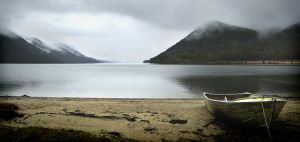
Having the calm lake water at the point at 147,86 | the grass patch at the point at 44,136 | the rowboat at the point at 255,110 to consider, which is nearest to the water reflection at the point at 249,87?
the calm lake water at the point at 147,86

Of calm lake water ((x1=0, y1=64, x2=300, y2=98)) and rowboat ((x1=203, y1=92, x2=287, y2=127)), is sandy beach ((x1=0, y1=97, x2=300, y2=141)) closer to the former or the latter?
rowboat ((x1=203, y1=92, x2=287, y2=127))

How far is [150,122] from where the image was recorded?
48.1ft

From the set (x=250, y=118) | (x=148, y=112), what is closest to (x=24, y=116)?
(x=148, y=112)

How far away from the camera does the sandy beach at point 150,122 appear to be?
12.3 metres

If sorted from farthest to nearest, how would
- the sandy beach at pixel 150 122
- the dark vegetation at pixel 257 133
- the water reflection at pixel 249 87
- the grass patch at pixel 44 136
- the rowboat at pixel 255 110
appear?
the water reflection at pixel 249 87
the sandy beach at pixel 150 122
the rowboat at pixel 255 110
the dark vegetation at pixel 257 133
the grass patch at pixel 44 136

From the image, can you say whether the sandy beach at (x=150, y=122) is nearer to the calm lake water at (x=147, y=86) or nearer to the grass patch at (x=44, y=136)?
the grass patch at (x=44, y=136)

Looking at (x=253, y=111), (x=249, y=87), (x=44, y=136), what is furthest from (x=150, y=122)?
(x=249, y=87)

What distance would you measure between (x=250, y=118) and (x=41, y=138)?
964 centimetres

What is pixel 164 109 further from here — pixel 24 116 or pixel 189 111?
pixel 24 116

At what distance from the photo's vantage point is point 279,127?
13.5 metres

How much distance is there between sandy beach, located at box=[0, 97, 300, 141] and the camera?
40.4 ft

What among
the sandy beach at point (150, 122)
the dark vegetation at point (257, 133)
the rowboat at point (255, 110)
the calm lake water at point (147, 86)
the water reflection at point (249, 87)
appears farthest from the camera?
the water reflection at point (249, 87)

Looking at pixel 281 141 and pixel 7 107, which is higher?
pixel 7 107

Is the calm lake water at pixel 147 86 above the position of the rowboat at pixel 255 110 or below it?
above
